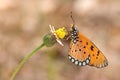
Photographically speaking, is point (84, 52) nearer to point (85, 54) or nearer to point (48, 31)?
point (85, 54)

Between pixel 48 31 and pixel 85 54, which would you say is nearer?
pixel 85 54

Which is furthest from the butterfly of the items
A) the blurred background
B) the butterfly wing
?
the blurred background

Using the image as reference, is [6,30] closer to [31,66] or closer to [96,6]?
[31,66]

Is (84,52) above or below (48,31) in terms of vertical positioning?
above

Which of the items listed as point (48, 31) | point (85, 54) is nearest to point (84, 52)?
point (85, 54)

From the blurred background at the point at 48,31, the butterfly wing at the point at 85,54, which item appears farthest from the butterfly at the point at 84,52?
the blurred background at the point at 48,31

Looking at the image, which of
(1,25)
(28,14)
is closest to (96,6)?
(28,14)

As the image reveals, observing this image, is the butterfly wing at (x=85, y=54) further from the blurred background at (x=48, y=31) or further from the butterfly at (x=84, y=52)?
the blurred background at (x=48, y=31)
